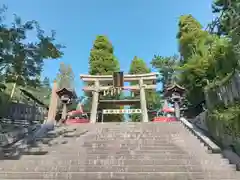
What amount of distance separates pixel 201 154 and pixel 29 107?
8321mm

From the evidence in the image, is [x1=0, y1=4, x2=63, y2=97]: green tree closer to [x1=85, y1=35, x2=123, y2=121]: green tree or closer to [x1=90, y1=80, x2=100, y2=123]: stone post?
[x1=90, y1=80, x2=100, y2=123]: stone post

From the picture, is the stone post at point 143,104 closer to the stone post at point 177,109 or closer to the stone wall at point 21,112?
the stone post at point 177,109

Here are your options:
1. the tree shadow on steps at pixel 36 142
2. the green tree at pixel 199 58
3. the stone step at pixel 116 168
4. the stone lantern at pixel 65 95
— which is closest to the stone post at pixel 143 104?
the green tree at pixel 199 58

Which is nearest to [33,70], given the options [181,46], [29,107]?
[29,107]

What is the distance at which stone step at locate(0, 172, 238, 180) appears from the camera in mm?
4789

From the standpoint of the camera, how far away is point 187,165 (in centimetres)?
527

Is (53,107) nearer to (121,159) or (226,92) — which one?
(121,159)

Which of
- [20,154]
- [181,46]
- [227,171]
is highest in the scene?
[181,46]

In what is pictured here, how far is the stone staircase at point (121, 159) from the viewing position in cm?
495

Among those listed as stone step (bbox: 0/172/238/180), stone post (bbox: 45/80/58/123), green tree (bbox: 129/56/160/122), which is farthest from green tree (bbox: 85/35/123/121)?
stone step (bbox: 0/172/238/180)

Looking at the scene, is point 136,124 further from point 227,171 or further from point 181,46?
point 181,46

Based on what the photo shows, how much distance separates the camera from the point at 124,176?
4902mm

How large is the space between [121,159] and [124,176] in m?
0.82

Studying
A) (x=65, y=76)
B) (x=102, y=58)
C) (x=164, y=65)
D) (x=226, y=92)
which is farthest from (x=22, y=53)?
(x=65, y=76)
